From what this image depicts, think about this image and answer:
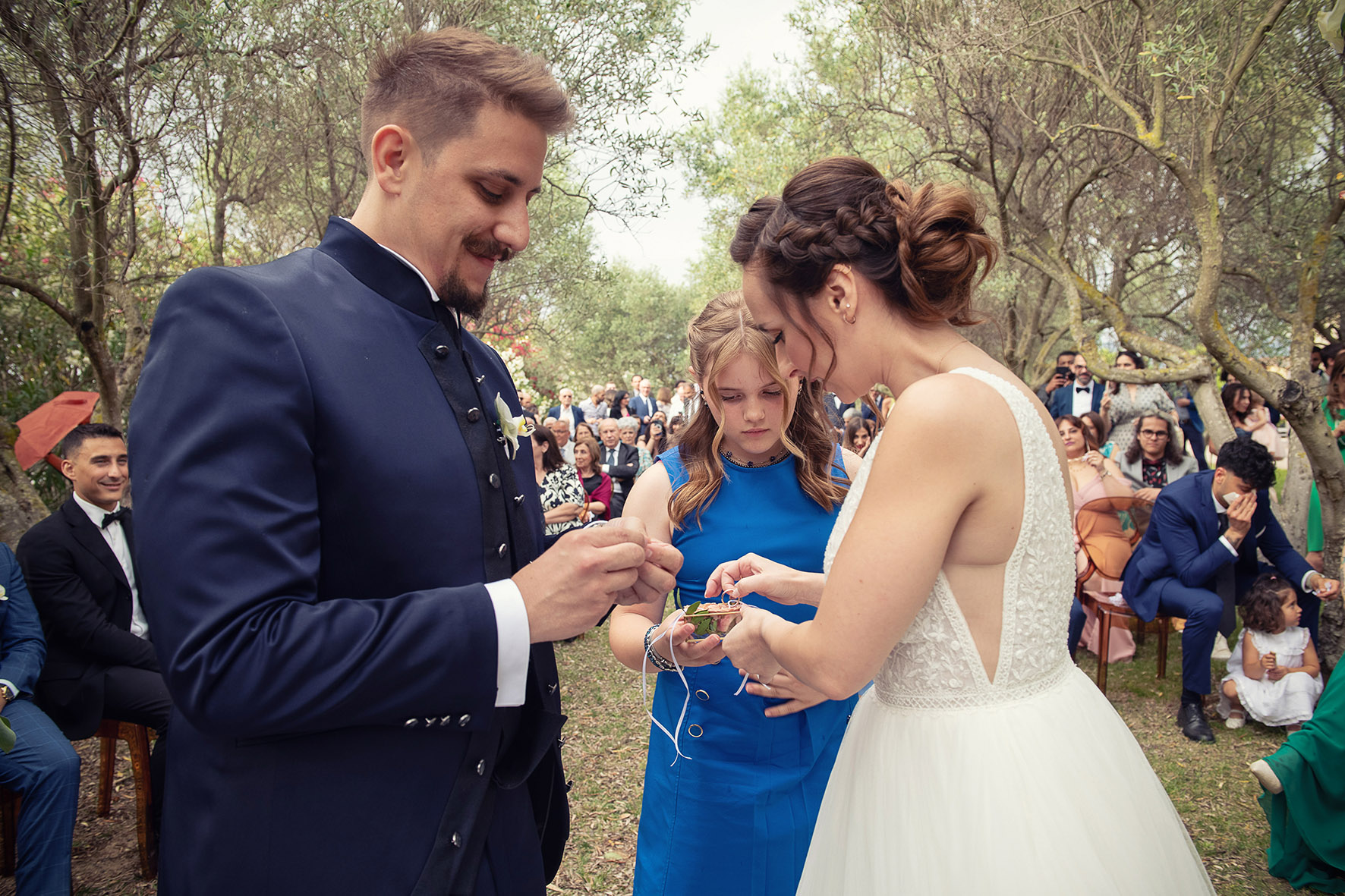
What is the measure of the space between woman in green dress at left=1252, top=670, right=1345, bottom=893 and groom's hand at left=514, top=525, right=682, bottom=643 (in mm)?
4535

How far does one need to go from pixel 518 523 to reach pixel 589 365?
3412 centimetres

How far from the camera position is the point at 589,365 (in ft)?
116

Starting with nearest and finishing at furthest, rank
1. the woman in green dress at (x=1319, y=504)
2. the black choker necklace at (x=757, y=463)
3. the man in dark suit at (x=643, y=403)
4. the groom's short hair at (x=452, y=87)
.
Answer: the groom's short hair at (x=452, y=87) → the black choker necklace at (x=757, y=463) → the woman in green dress at (x=1319, y=504) → the man in dark suit at (x=643, y=403)

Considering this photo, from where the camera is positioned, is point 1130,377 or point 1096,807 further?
point 1130,377

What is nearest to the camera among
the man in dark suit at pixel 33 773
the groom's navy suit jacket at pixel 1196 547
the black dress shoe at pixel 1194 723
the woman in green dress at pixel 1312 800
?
the man in dark suit at pixel 33 773

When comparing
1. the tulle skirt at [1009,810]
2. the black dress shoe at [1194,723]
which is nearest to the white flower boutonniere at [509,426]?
the tulle skirt at [1009,810]

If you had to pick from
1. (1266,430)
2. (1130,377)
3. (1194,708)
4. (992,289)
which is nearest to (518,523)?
(1194,708)

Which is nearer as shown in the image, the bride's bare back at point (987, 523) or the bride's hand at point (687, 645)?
the bride's bare back at point (987, 523)

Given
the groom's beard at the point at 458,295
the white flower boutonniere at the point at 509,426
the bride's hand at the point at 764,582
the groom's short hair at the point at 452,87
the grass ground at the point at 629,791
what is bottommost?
the grass ground at the point at 629,791

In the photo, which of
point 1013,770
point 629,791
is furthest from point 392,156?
point 629,791

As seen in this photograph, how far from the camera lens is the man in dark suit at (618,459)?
11.5 metres

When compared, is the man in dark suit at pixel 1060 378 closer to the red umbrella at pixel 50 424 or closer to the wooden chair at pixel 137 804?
the wooden chair at pixel 137 804

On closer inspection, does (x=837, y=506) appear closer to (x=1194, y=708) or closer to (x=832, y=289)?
(x=832, y=289)

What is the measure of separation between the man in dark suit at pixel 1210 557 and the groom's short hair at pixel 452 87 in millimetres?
6583
